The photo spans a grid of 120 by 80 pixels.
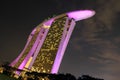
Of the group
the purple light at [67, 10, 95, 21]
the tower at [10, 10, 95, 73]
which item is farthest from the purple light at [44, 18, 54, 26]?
the purple light at [67, 10, 95, 21]

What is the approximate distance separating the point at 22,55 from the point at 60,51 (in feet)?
40.4

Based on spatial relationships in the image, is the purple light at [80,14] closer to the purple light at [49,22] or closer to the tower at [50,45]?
the tower at [50,45]

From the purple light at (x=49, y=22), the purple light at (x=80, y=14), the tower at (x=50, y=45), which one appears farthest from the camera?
the purple light at (x=49, y=22)

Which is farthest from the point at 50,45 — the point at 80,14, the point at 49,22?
the point at 80,14

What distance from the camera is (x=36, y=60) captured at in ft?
193

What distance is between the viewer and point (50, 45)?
58781mm

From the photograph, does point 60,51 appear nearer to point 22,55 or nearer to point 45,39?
point 45,39

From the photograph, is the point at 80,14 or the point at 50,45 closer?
the point at 50,45

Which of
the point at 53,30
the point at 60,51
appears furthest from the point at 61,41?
the point at 53,30

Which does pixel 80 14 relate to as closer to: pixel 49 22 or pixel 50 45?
pixel 49 22

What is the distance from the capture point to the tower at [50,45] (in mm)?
55406

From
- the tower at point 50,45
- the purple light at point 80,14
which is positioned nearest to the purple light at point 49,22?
the tower at point 50,45

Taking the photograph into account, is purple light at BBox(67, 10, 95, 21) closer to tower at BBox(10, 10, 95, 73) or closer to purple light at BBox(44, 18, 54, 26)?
tower at BBox(10, 10, 95, 73)

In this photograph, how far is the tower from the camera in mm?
55406
